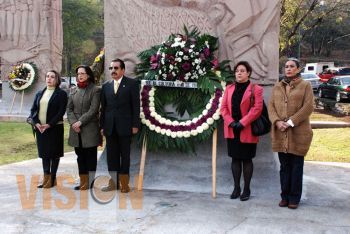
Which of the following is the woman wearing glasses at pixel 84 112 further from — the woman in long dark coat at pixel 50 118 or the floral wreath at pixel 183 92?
the floral wreath at pixel 183 92

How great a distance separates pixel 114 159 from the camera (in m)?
5.72

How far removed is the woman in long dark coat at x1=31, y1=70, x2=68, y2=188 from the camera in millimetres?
5734

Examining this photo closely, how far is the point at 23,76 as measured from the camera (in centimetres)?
1555

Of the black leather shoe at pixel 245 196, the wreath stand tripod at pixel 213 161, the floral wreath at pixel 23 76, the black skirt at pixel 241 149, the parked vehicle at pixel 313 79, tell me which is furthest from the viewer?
the parked vehicle at pixel 313 79

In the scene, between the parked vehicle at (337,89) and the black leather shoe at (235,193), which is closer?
the black leather shoe at (235,193)

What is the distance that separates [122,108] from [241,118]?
145 cm

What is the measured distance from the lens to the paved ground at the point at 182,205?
4363mm

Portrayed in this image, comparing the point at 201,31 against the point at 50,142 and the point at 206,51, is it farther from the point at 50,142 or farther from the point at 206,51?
the point at 50,142

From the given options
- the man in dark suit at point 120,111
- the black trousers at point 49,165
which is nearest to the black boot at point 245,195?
the man in dark suit at point 120,111

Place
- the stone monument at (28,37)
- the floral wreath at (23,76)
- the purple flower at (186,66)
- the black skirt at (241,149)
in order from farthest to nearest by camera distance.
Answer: the stone monument at (28,37), the floral wreath at (23,76), the purple flower at (186,66), the black skirt at (241,149)

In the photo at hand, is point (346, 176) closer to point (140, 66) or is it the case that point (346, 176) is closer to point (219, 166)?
point (219, 166)

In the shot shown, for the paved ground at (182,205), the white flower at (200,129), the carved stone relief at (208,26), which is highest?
the carved stone relief at (208,26)

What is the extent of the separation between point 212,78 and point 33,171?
330 centimetres

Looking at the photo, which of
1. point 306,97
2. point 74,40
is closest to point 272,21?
point 306,97
